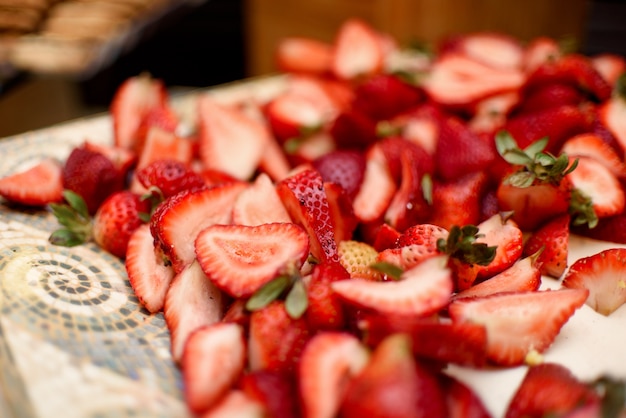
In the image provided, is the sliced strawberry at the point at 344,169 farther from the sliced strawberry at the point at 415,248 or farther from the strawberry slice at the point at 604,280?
the strawberry slice at the point at 604,280

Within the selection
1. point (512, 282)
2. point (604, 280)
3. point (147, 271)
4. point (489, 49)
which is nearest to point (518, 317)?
point (512, 282)

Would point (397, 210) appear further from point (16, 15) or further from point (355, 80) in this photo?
point (16, 15)

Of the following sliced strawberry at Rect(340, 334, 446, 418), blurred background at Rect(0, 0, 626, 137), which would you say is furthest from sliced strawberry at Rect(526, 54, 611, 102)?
sliced strawberry at Rect(340, 334, 446, 418)

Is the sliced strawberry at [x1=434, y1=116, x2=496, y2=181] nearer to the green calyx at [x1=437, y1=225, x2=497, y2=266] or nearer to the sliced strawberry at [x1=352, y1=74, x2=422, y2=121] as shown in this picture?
the sliced strawberry at [x1=352, y1=74, x2=422, y2=121]

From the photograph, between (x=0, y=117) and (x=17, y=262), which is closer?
(x=17, y=262)

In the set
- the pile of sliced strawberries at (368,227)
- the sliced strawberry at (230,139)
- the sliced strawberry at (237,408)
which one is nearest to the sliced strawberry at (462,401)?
the pile of sliced strawberries at (368,227)

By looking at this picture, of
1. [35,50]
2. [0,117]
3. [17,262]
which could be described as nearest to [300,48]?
[35,50]
